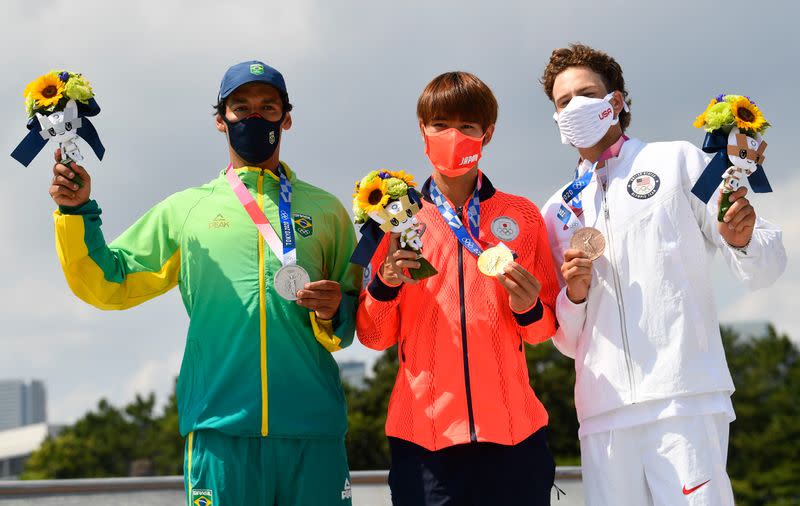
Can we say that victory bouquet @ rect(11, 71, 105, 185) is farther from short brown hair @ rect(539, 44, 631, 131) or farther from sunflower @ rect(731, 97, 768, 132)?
sunflower @ rect(731, 97, 768, 132)

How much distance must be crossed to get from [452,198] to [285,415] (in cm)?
135

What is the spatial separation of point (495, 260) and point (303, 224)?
1.12 metres

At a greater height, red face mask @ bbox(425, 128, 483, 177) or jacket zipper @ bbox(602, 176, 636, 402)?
red face mask @ bbox(425, 128, 483, 177)

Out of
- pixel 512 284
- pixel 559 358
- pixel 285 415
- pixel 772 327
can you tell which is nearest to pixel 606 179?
pixel 512 284

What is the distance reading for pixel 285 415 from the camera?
431 cm

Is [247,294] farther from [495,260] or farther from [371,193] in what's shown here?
[495,260]

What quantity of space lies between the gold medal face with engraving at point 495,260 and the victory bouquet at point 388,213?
0.74 ft

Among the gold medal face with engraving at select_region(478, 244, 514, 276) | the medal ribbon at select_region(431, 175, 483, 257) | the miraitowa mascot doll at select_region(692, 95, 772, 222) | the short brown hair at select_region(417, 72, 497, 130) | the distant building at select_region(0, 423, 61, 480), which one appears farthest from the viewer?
the distant building at select_region(0, 423, 61, 480)

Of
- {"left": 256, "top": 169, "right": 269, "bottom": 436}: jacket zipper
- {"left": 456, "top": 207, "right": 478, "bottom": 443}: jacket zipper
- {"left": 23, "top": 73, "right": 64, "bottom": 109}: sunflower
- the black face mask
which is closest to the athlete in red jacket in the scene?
{"left": 456, "top": 207, "right": 478, "bottom": 443}: jacket zipper

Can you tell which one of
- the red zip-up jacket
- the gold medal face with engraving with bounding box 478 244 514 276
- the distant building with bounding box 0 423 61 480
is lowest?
the distant building with bounding box 0 423 61 480

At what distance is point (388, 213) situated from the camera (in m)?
4.09

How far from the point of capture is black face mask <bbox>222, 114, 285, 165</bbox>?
4.67 meters

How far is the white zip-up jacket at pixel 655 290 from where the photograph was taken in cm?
424

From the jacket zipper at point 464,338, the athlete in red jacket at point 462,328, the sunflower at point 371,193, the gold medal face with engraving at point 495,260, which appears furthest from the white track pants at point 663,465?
the sunflower at point 371,193
